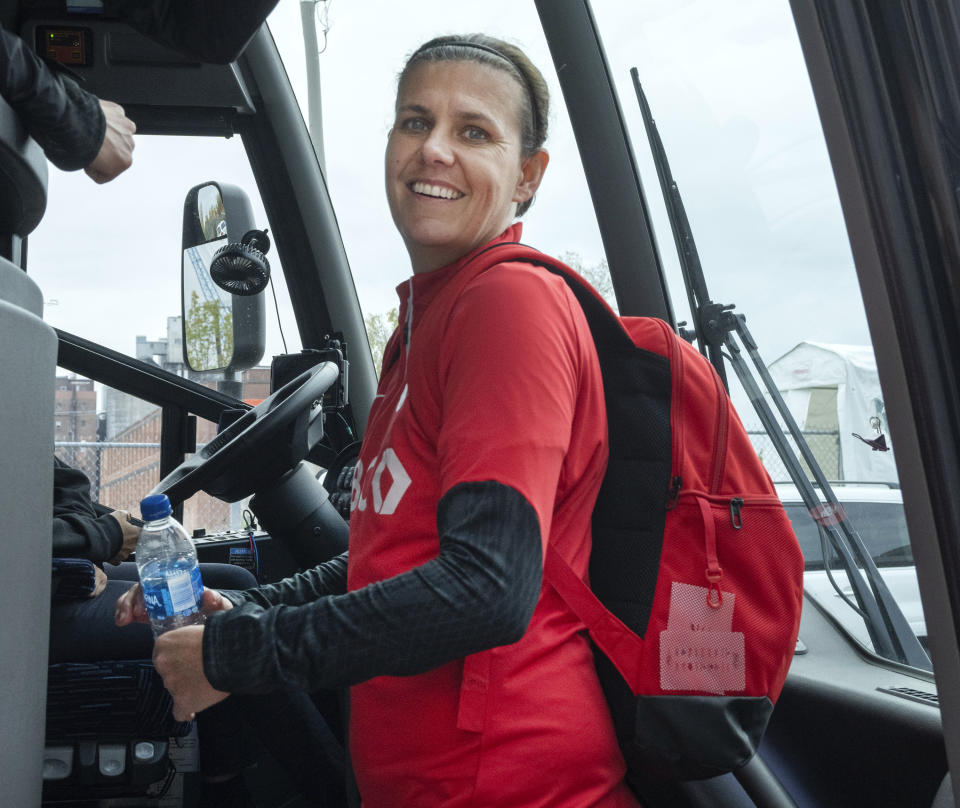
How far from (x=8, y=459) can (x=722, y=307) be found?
1157 mm

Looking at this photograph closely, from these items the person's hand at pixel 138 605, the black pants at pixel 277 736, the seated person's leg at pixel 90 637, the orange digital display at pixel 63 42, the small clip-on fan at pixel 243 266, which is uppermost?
the orange digital display at pixel 63 42

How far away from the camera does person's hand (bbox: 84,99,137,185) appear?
3.21 feet

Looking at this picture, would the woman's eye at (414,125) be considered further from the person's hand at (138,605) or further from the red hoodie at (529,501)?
the person's hand at (138,605)

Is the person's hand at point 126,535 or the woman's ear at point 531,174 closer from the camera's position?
the woman's ear at point 531,174

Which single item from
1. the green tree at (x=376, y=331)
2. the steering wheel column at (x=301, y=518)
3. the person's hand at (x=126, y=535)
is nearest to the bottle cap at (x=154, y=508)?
the steering wheel column at (x=301, y=518)

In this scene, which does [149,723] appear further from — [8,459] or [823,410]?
[823,410]

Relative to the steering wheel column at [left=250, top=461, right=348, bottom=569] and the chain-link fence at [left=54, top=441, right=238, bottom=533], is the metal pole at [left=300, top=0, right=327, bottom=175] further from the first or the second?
the steering wheel column at [left=250, top=461, right=348, bottom=569]

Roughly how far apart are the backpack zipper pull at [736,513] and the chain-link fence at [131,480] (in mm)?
770

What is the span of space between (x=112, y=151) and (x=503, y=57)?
1.61ft

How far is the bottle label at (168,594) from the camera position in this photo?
937 mm

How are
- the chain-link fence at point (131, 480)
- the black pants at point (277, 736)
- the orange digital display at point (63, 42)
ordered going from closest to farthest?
the black pants at point (277, 736)
the chain-link fence at point (131, 480)
the orange digital display at point (63, 42)

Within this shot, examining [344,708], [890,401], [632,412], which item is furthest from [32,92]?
[344,708]

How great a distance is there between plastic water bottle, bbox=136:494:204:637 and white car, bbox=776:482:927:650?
82 cm

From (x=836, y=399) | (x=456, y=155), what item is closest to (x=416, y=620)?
(x=456, y=155)
